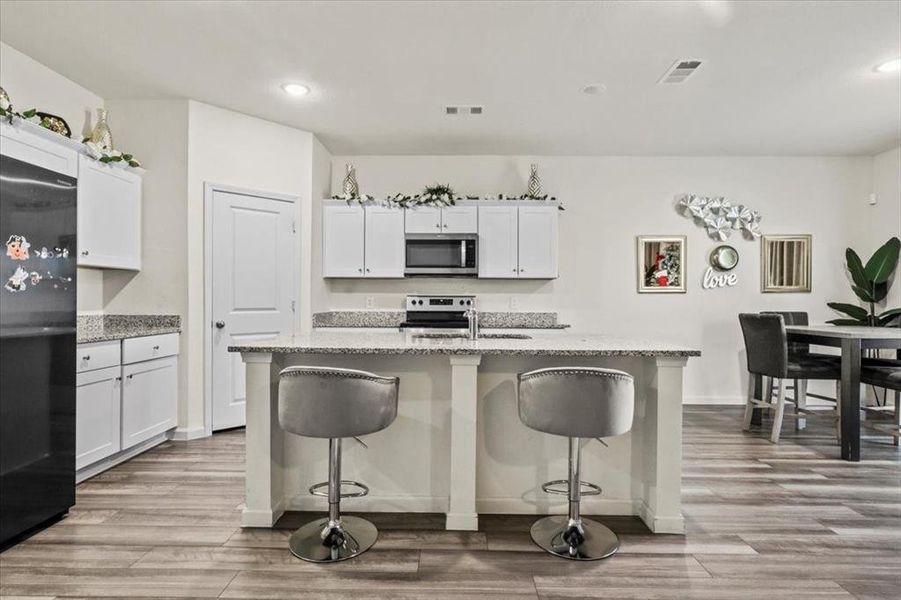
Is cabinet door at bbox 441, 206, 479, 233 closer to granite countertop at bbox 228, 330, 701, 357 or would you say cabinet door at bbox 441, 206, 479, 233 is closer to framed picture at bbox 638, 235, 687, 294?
framed picture at bbox 638, 235, 687, 294

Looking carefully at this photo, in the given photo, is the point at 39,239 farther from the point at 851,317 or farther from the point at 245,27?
the point at 851,317

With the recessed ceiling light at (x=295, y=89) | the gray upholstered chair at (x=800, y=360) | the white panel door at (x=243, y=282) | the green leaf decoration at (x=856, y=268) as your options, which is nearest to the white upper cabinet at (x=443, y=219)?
the white panel door at (x=243, y=282)

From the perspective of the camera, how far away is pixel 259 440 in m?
2.45

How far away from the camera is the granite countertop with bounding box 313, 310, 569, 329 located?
210 inches

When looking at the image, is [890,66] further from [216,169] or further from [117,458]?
[117,458]

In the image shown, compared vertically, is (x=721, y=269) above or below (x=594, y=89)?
below

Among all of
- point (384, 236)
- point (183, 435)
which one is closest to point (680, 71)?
point (384, 236)

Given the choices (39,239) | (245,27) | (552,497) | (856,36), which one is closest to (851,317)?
(856,36)

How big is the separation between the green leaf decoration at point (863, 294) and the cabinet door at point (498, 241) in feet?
11.7

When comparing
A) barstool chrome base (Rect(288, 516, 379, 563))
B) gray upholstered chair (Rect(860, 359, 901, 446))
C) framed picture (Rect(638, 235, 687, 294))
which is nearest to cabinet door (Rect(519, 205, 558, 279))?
framed picture (Rect(638, 235, 687, 294))

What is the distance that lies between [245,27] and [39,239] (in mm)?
1627

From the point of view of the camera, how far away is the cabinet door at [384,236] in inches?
202

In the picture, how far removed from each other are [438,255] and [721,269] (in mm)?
3123

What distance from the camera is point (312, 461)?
103 inches
